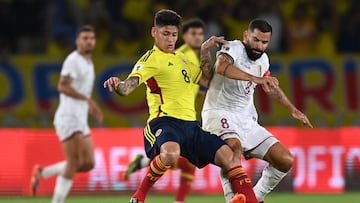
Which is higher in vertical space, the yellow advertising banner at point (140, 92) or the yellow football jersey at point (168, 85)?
the yellow football jersey at point (168, 85)

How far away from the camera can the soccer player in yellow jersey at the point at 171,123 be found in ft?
38.5

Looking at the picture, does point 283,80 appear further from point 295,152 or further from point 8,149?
point 8,149

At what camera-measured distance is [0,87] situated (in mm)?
19312

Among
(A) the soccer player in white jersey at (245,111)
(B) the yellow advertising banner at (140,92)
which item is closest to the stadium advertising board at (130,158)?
(B) the yellow advertising banner at (140,92)

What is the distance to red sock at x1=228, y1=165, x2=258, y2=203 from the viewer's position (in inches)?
462

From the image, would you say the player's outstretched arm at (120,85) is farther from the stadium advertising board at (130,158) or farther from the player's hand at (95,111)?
the stadium advertising board at (130,158)

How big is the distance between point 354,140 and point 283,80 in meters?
2.72

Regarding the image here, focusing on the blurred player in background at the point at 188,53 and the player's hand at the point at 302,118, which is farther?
the blurred player in background at the point at 188,53

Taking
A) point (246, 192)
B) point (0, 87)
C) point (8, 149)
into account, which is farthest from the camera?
point (0, 87)

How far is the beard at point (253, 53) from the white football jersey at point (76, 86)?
3.19 m

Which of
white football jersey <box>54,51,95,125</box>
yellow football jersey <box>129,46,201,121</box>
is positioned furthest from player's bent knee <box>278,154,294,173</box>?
white football jersey <box>54,51,95,125</box>

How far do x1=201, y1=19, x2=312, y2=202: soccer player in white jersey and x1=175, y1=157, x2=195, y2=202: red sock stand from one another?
6.80 feet

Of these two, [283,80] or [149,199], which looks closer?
[149,199]

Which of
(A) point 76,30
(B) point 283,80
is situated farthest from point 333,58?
(A) point 76,30
